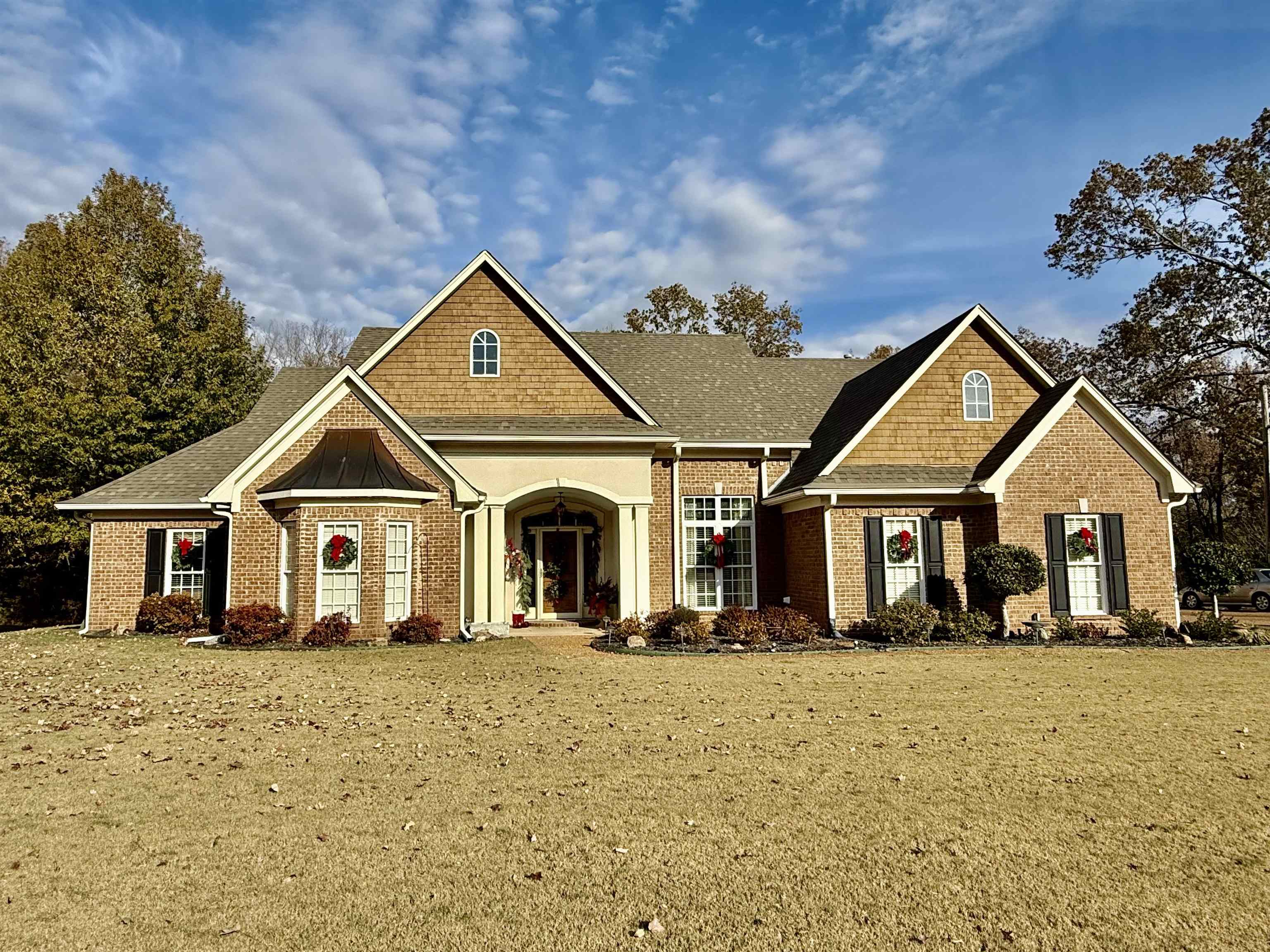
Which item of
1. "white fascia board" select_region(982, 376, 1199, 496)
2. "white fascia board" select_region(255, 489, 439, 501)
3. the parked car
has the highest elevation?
"white fascia board" select_region(982, 376, 1199, 496)

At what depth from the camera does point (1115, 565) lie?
16.8 meters

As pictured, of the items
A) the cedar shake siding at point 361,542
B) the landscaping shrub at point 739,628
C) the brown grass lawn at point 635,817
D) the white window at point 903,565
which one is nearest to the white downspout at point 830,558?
the white window at point 903,565

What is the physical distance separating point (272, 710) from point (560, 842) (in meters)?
5.50

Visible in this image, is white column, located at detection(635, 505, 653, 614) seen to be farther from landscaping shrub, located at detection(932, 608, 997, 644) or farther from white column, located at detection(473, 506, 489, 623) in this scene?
landscaping shrub, located at detection(932, 608, 997, 644)

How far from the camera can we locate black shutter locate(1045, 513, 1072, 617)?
1658 cm

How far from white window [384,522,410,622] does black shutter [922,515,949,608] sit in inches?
410

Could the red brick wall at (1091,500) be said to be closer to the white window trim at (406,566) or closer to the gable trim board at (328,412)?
the gable trim board at (328,412)

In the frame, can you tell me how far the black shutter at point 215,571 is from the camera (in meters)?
17.8

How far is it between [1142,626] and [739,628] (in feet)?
26.1

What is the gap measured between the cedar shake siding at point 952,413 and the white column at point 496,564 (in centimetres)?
795

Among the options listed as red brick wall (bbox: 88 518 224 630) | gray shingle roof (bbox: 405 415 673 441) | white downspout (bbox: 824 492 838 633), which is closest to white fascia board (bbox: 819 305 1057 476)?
white downspout (bbox: 824 492 838 633)

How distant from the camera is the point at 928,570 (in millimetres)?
16859

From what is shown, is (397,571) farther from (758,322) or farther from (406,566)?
(758,322)

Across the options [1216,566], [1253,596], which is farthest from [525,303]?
[1253,596]
